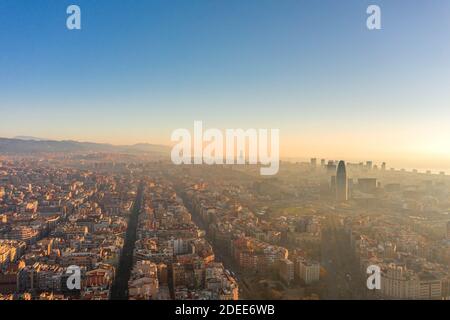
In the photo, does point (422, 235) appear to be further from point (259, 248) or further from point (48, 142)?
point (48, 142)

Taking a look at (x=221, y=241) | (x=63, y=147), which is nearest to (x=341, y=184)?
(x=221, y=241)

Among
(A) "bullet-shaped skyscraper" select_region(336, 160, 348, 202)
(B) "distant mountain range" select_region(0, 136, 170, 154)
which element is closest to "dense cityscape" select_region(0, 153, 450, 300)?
(A) "bullet-shaped skyscraper" select_region(336, 160, 348, 202)

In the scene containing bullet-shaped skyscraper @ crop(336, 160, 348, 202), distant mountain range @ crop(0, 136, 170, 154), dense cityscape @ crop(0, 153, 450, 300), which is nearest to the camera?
dense cityscape @ crop(0, 153, 450, 300)

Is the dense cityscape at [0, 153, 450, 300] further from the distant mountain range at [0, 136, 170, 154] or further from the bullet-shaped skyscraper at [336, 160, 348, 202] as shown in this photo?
the distant mountain range at [0, 136, 170, 154]

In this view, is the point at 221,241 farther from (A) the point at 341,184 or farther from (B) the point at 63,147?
(B) the point at 63,147
